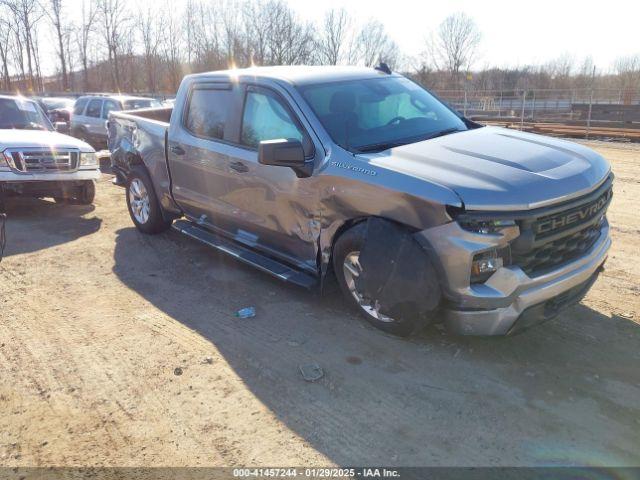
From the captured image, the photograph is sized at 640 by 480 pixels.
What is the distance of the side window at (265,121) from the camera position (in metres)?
4.49

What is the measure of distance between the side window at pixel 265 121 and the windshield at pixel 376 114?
24 cm

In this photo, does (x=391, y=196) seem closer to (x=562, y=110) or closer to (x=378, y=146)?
(x=378, y=146)

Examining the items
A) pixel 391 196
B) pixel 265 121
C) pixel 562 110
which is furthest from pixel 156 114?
pixel 562 110

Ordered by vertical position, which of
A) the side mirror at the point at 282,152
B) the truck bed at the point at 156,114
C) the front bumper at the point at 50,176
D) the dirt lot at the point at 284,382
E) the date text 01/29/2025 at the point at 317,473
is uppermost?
the truck bed at the point at 156,114

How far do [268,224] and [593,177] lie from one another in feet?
8.47

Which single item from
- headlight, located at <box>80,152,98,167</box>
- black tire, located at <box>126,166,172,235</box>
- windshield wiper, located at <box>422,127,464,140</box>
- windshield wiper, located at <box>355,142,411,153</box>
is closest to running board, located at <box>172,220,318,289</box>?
black tire, located at <box>126,166,172,235</box>

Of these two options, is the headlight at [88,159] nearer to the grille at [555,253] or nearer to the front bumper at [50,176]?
the front bumper at [50,176]

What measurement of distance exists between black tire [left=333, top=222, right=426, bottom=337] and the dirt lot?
0.14 metres

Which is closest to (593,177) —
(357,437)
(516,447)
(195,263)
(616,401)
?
(616,401)

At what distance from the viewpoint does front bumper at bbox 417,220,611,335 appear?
3.34m

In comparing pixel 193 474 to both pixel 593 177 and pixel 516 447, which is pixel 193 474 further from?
pixel 593 177

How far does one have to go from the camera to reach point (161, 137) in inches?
241

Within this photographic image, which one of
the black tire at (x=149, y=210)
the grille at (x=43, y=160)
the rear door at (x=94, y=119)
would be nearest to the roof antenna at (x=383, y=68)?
the black tire at (x=149, y=210)

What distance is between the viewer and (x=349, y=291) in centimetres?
421
